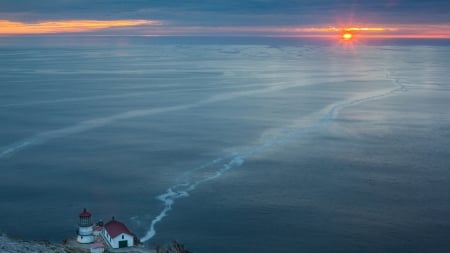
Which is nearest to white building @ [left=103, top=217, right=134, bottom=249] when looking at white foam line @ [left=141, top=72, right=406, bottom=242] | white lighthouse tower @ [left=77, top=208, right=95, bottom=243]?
white lighthouse tower @ [left=77, top=208, right=95, bottom=243]

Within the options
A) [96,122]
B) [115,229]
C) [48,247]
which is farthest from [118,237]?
[96,122]

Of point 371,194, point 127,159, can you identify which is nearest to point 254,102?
point 127,159

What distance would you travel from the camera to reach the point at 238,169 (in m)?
44.5

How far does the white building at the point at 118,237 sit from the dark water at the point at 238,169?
4138 millimetres

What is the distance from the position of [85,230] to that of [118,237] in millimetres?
1916

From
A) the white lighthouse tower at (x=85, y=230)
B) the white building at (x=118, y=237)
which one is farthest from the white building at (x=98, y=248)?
the white lighthouse tower at (x=85, y=230)

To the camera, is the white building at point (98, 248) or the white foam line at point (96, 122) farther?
the white foam line at point (96, 122)

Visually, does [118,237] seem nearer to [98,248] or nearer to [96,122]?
[98,248]

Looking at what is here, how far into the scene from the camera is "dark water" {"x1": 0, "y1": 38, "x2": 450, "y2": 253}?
33.3m

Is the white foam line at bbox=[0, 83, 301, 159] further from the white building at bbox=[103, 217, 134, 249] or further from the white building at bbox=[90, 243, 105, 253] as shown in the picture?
the white building at bbox=[103, 217, 134, 249]

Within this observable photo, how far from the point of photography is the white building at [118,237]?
26906 millimetres

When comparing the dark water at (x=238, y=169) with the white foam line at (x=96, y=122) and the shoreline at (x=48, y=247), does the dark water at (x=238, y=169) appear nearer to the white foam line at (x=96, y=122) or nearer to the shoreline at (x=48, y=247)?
the white foam line at (x=96, y=122)

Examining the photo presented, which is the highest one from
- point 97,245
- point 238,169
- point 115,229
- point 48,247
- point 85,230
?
point 238,169

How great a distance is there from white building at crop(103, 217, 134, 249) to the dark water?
4138mm
